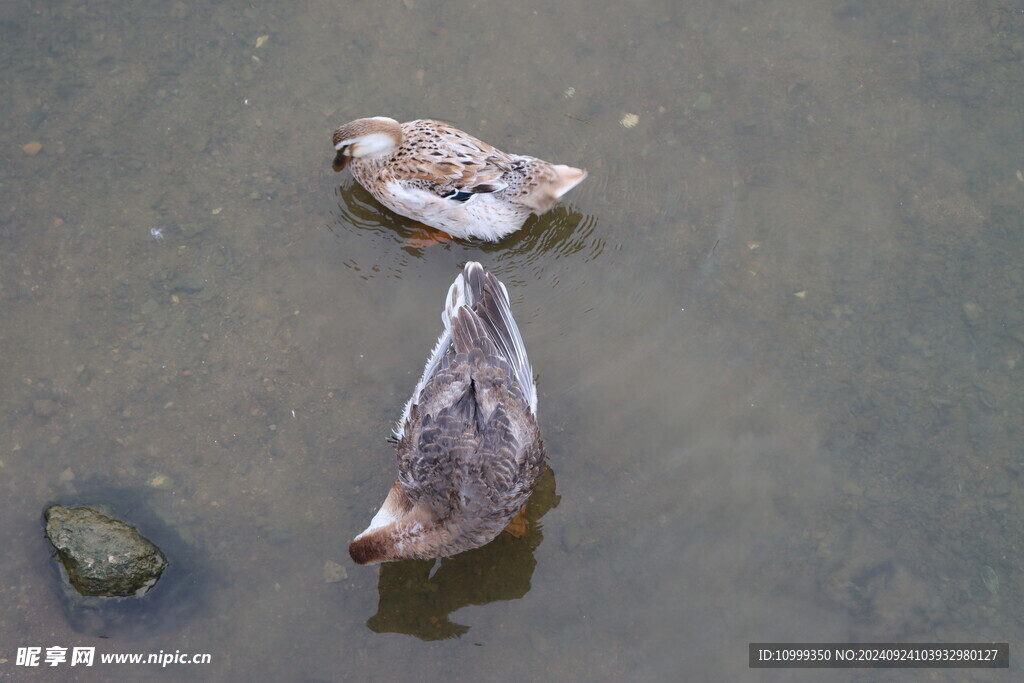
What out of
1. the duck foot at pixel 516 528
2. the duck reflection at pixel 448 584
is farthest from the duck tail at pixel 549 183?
the duck reflection at pixel 448 584

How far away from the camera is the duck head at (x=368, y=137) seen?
234 inches

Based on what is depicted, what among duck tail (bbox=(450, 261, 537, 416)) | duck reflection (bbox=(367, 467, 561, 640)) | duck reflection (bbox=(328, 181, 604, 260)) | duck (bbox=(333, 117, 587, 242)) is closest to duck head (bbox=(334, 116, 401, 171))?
duck (bbox=(333, 117, 587, 242))

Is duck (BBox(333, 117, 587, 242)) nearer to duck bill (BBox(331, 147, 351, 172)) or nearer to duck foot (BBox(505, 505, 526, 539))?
duck bill (BBox(331, 147, 351, 172))

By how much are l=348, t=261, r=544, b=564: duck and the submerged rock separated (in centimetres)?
136

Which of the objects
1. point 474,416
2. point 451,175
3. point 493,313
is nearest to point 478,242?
point 451,175

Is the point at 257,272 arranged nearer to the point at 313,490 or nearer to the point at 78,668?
the point at 313,490

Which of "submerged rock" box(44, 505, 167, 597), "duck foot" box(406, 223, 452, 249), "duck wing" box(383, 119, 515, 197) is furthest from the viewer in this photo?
"duck foot" box(406, 223, 452, 249)

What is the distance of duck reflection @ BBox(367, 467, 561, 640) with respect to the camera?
5.53 metres

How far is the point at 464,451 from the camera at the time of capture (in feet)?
16.6

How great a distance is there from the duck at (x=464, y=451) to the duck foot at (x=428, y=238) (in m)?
0.91

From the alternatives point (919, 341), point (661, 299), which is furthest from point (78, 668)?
point (919, 341)

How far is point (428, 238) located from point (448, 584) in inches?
94.8

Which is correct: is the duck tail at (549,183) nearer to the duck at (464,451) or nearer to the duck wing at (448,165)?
the duck wing at (448,165)

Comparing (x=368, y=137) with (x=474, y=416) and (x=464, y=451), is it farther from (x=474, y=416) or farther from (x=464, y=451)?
(x=464, y=451)
